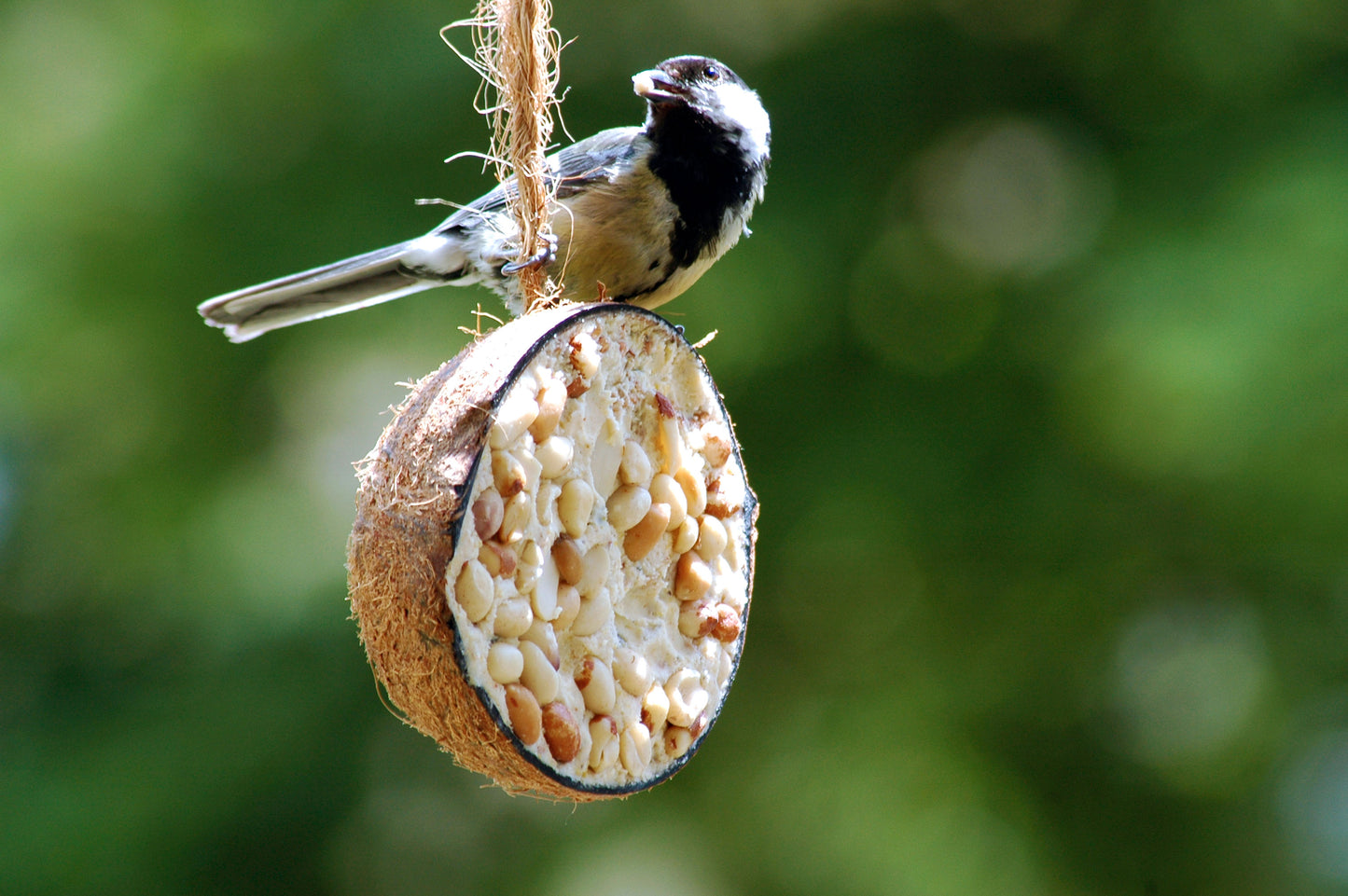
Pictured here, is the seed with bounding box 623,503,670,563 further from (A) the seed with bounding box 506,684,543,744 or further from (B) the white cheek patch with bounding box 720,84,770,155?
(B) the white cheek patch with bounding box 720,84,770,155

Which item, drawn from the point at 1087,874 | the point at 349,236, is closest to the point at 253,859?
the point at 349,236


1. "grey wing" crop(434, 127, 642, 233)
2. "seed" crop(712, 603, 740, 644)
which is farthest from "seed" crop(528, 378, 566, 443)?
"grey wing" crop(434, 127, 642, 233)

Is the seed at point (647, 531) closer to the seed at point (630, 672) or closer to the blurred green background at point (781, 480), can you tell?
the seed at point (630, 672)

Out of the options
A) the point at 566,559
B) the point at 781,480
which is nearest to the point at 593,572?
the point at 566,559

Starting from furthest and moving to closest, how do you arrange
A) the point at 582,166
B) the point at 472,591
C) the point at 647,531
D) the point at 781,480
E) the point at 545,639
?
the point at 781,480
the point at 582,166
the point at 647,531
the point at 545,639
the point at 472,591

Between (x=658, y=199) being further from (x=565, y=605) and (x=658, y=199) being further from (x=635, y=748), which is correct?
(x=635, y=748)

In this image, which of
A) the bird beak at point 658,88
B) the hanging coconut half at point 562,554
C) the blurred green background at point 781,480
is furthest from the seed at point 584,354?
the blurred green background at point 781,480
